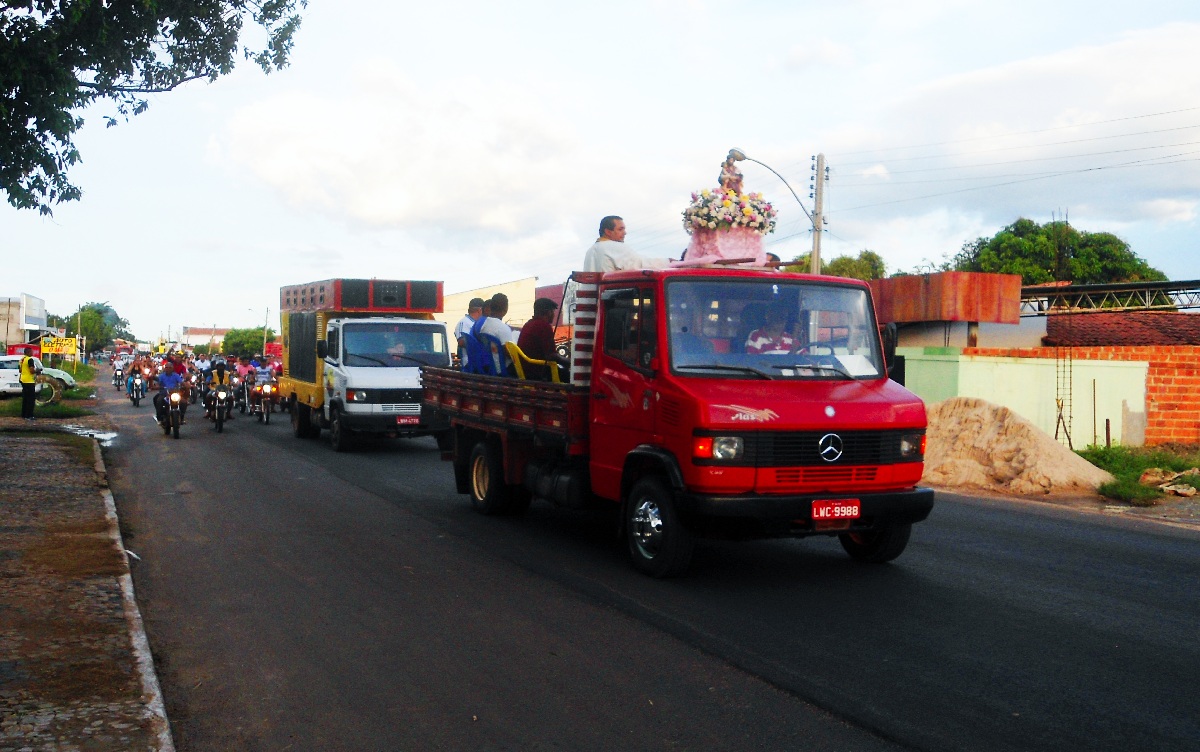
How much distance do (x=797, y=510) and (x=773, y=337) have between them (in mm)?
1350

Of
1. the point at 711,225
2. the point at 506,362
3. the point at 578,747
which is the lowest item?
the point at 578,747

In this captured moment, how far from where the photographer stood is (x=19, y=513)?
10.6m

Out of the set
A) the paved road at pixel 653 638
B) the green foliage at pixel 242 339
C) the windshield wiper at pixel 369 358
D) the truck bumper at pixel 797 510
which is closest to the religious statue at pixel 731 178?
the paved road at pixel 653 638

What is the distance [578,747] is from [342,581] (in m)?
3.79

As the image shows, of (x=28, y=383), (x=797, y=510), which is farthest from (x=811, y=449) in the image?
(x=28, y=383)

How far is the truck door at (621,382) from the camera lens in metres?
7.93

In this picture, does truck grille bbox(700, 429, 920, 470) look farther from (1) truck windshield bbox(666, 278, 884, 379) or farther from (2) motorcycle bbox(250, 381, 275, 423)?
(2) motorcycle bbox(250, 381, 275, 423)

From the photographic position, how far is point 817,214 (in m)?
32.3

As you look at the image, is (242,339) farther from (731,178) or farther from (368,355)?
(731,178)

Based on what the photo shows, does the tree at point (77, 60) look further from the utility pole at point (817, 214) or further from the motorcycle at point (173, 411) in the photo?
the utility pole at point (817, 214)

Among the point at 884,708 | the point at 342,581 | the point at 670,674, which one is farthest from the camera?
the point at 342,581

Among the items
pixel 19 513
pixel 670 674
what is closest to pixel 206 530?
pixel 19 513

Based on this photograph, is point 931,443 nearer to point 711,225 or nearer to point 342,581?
point 711,225

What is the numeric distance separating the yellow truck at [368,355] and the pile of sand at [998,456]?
7.81m
